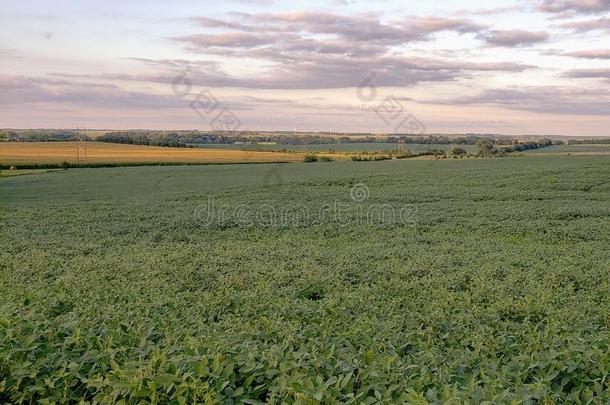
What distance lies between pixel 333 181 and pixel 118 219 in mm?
23905

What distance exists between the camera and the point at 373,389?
455 cm

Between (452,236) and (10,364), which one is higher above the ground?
(10,364)

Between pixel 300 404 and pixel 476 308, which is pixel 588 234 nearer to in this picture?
pixel 476 308

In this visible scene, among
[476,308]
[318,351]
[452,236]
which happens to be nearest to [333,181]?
[452,236]

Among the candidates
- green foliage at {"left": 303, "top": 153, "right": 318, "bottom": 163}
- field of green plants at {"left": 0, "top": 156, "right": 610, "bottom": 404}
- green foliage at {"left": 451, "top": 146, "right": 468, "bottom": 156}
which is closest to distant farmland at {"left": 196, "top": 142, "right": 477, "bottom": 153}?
green foliage at {"left": 451, "top": 146, "right": 468, "bottom": 156}

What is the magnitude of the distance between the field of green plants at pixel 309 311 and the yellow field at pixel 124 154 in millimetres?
57856

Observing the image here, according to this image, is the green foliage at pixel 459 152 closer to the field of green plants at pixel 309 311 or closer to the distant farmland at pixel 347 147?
the distant farmland at pixel 347 147

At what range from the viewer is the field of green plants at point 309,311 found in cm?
450

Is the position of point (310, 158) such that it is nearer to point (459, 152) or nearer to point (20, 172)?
point (459, 152)

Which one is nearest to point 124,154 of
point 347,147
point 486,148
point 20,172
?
point 20,172

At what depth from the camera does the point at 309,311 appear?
760 centimetres

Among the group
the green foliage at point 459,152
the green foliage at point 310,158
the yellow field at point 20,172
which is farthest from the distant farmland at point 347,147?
the yellow field at point 20,172

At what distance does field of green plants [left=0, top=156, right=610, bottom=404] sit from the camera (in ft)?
14.8

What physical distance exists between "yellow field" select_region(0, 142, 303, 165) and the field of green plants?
5786cm
